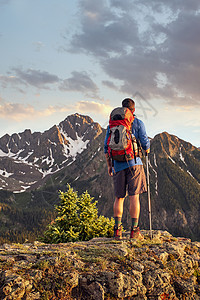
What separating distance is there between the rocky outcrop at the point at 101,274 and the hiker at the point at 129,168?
183cm

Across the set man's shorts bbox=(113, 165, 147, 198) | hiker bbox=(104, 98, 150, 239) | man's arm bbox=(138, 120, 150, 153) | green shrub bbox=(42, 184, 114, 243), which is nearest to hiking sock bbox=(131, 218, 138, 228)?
hiker bbox=(104, 98, 150, 239)

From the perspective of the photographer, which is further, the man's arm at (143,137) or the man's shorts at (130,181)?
the man's arm at (143,137)

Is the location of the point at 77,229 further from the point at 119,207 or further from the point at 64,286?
the point at 64,286

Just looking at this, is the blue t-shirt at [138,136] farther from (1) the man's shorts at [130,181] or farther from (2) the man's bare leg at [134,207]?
(2) the man's bare leg at [134,207]

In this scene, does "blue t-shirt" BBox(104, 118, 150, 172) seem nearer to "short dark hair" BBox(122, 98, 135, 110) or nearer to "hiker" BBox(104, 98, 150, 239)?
"hiker" BBox(104, 98, 150, 239)

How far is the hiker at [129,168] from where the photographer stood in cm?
956

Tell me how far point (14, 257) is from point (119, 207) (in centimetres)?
446

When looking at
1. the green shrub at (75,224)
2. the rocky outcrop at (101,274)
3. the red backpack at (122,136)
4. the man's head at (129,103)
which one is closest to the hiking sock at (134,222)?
the rocky outcrop at (101,274)

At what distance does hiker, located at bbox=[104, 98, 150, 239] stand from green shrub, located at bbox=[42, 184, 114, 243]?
133 inches

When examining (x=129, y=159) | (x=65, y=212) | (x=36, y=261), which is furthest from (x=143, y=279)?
(x=65, y=212)

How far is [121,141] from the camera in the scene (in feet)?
30.1

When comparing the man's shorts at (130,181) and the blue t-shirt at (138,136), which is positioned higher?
the blue t-shirt at (138,136)

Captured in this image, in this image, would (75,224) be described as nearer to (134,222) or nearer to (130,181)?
(134,222)

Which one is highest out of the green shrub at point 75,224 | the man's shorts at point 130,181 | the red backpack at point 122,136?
the red backpack at point 122,136
